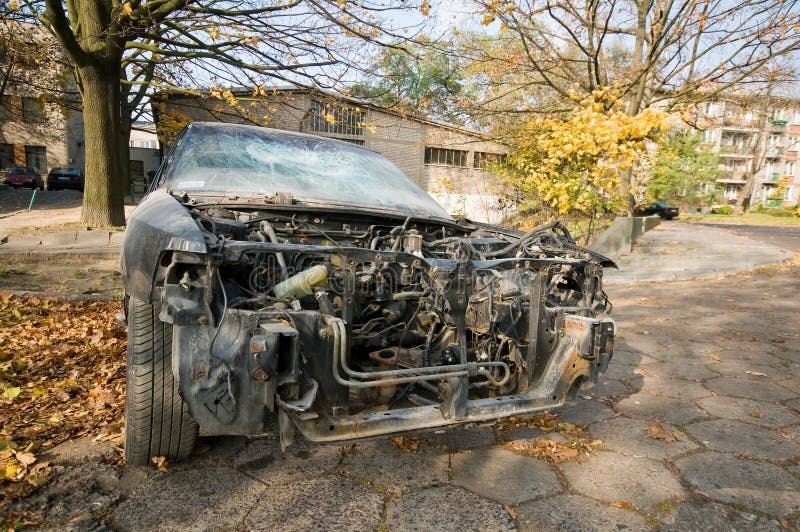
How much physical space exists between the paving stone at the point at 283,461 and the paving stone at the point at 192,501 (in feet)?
0.22

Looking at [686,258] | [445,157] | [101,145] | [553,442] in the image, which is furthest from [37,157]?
[553,442]

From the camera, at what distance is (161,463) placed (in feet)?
6.80

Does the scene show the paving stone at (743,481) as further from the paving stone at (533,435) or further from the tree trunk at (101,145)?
the tree trunk at (101,145)

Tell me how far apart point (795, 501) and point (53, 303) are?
17.4 feet

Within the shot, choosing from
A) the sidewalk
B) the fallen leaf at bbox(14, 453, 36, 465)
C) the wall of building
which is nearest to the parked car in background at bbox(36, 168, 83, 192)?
the wall of building

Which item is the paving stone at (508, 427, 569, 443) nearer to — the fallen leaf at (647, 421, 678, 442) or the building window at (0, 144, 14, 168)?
the fallen leaf at (647, 421, 678, 442)

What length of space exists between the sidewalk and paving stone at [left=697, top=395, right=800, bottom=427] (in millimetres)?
4124

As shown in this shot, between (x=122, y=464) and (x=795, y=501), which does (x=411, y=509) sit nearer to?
(x=122, y=464)

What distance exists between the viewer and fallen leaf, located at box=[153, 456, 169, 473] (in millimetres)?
2066

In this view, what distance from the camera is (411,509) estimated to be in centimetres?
190

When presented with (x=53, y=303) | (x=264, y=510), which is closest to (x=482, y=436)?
(x=264, y=510)

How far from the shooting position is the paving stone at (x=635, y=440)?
2469 millimetres

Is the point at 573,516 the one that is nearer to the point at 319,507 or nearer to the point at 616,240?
the point at 319,507

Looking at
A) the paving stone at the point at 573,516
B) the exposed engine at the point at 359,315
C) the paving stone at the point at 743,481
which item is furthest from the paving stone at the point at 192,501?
the paving stone at the point at 743,481
